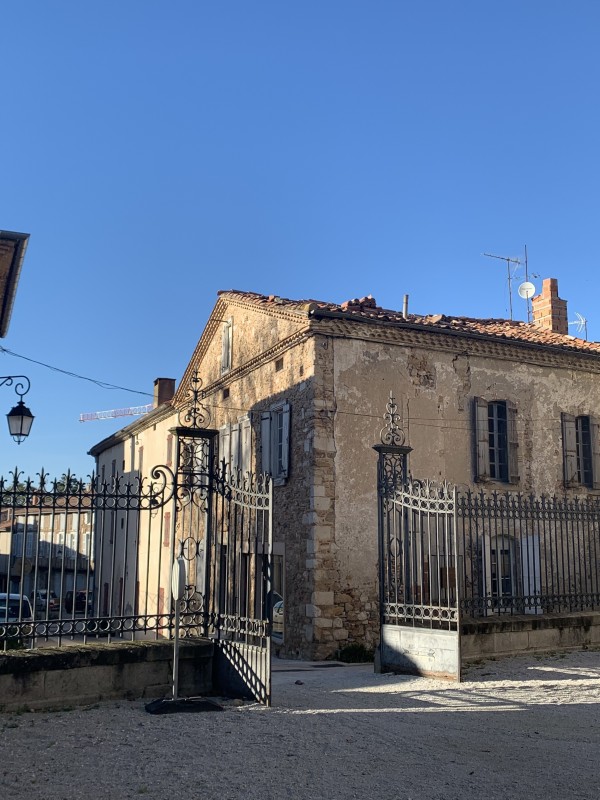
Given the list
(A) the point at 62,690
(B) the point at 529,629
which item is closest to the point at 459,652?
(B) the point at 529,629

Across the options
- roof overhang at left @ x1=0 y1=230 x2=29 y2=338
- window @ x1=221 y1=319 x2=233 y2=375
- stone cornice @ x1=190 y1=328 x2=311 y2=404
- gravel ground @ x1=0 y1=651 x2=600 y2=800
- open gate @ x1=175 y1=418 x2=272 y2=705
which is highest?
window @ x1=221 y1=319 x2=233 y2=375

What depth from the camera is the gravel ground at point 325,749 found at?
5.30 meters

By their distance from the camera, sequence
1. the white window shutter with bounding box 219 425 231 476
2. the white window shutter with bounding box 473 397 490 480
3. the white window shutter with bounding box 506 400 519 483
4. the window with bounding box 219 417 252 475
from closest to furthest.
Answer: the white window shutter with bounding box 473 397 490 480
the white window shutter with bounding box 506 400 519 483
the window with bounding box 219 417 252 475
the white window shutter with bounding box 219 425 231 476

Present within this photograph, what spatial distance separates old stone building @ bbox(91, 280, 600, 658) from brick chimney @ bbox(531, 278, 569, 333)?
1.83 m

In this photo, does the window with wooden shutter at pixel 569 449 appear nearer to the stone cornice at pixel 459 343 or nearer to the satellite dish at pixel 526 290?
the stone cornice at pixel 459 343

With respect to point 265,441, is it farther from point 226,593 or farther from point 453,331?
point 226,593

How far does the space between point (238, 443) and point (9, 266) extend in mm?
9625

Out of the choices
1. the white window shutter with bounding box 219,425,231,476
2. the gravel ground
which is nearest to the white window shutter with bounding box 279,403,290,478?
the white window shutter with bounding box 219,425,231,476

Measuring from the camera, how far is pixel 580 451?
1789cm

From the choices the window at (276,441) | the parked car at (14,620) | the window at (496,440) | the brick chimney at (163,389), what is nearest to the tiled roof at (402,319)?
the window at (496,440)

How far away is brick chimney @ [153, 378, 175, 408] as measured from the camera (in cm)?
3041

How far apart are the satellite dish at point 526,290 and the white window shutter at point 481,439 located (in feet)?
23.2

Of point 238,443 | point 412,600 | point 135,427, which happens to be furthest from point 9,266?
point 135,427

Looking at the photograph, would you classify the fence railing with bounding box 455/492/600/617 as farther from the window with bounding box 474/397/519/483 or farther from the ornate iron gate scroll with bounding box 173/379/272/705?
the ornate iron gate scroll with bounding box 173/379/272/705
